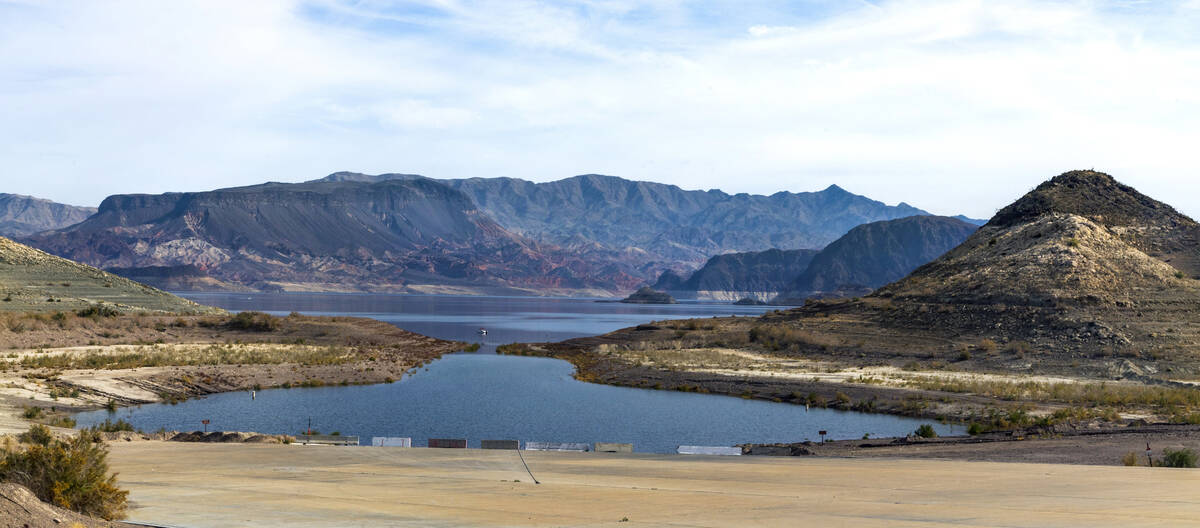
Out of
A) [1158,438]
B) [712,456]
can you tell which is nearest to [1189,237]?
[1158,438]

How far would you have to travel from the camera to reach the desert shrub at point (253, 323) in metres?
98.3

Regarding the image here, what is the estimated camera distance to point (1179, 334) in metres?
70.5

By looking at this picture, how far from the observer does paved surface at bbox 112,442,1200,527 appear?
1764 cm

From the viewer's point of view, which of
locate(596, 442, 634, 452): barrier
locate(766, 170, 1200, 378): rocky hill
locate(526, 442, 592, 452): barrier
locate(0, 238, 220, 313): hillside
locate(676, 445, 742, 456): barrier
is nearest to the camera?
locate(526, 442, 592, 452): barrier

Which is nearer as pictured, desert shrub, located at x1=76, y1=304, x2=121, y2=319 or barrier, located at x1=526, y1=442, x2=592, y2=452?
barrier, located at x1=526, y1=442, x2=592, y2=452

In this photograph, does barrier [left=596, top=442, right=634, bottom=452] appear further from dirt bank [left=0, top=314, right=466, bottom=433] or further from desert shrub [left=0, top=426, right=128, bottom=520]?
dirt bank [left=0, top=314, right=466, bottom=433]

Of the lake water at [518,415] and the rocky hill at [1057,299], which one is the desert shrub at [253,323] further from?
the rocky hill at [1057,299]

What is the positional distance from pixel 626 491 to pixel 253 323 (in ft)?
283

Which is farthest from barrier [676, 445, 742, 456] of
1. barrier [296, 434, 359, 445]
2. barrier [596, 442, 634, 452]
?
barrier [296, 434, 359, 445]

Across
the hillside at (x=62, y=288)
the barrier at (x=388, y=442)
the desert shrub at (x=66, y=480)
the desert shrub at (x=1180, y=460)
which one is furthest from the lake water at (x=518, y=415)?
the hillside at (x=62, y=288)

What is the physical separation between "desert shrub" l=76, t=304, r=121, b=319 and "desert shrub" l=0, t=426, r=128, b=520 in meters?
82.7

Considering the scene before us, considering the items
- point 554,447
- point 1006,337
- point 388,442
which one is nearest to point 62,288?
point 388,442

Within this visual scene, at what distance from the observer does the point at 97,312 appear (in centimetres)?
9238

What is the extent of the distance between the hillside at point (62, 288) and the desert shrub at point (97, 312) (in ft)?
10.1
